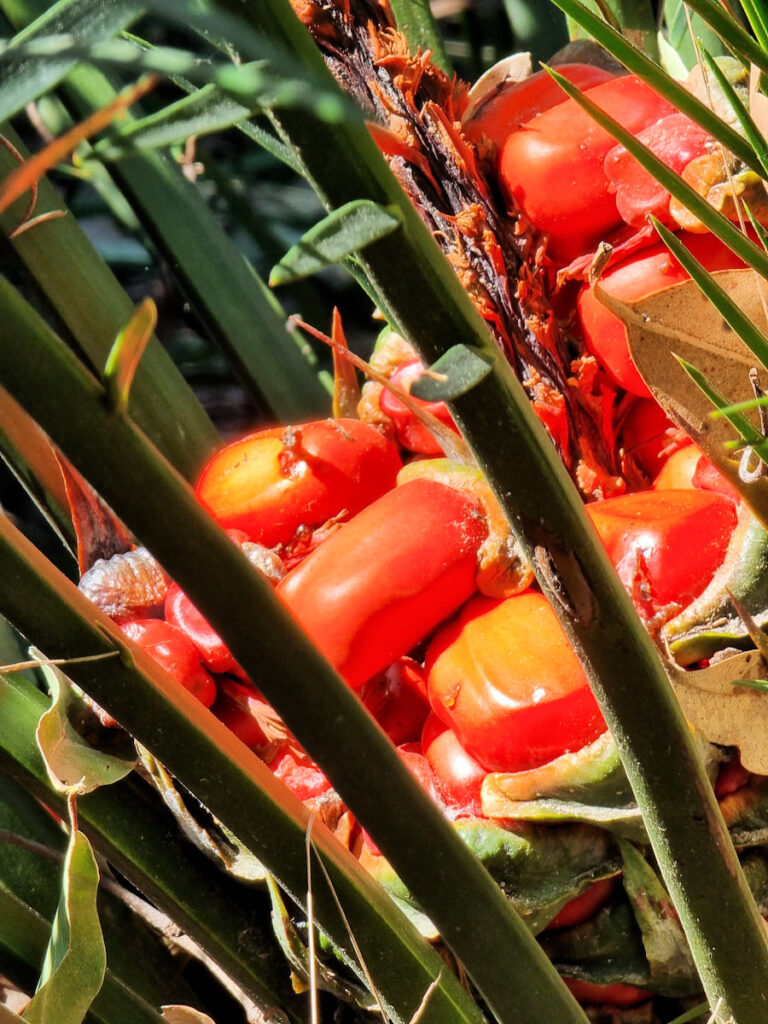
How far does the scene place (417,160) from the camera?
773mm

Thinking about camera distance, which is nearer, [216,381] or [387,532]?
[387,532]

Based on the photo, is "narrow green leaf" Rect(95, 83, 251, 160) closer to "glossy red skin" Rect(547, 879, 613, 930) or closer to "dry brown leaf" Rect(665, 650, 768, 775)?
"dry brown leaf" Rect(665, 650, 768, 775)

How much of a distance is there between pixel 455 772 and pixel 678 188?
41 cm

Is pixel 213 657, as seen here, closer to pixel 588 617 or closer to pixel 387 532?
pixel 387 532

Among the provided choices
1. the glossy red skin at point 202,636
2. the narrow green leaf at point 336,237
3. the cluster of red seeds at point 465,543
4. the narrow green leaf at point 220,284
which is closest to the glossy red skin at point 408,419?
the cluster of red seeds at point 465,543

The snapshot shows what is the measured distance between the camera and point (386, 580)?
70 centimetres

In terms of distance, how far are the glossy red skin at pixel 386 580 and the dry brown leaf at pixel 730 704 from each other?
0.79 feet

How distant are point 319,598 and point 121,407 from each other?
0.42 meters

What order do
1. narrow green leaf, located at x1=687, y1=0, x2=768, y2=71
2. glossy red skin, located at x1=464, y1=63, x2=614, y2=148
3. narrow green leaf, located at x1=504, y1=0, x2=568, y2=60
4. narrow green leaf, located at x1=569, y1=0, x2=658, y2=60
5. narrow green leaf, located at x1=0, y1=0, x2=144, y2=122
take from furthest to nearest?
narrow green leaf, located at x1=504, y1=0, x2=568, y2=60 → narrow green leaf, located at x1=569, y1=0, x2=658, y2=60 → glossy red skin, located at x1=464, y1=63, x2=614, y2=148 → narrow green leaf, located at x1=687, y1=0, x2=768, y2=71 → narrow green leaf, located at x1=0, y1=0, x2=144, y2=122

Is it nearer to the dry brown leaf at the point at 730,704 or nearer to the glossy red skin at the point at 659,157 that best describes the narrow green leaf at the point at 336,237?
the dry brown leaf at the point at 730,704

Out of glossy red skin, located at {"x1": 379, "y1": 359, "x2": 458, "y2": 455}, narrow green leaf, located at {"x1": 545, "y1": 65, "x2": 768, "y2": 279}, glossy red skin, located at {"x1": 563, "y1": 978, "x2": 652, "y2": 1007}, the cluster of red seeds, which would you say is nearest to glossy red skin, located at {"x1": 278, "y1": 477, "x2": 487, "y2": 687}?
the cluster of red seeds

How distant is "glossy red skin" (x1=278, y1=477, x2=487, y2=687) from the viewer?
699mm

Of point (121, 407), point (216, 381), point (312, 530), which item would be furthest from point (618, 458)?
point (121, 407)

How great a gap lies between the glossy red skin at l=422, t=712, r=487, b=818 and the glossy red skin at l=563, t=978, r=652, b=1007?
130 millimetres
